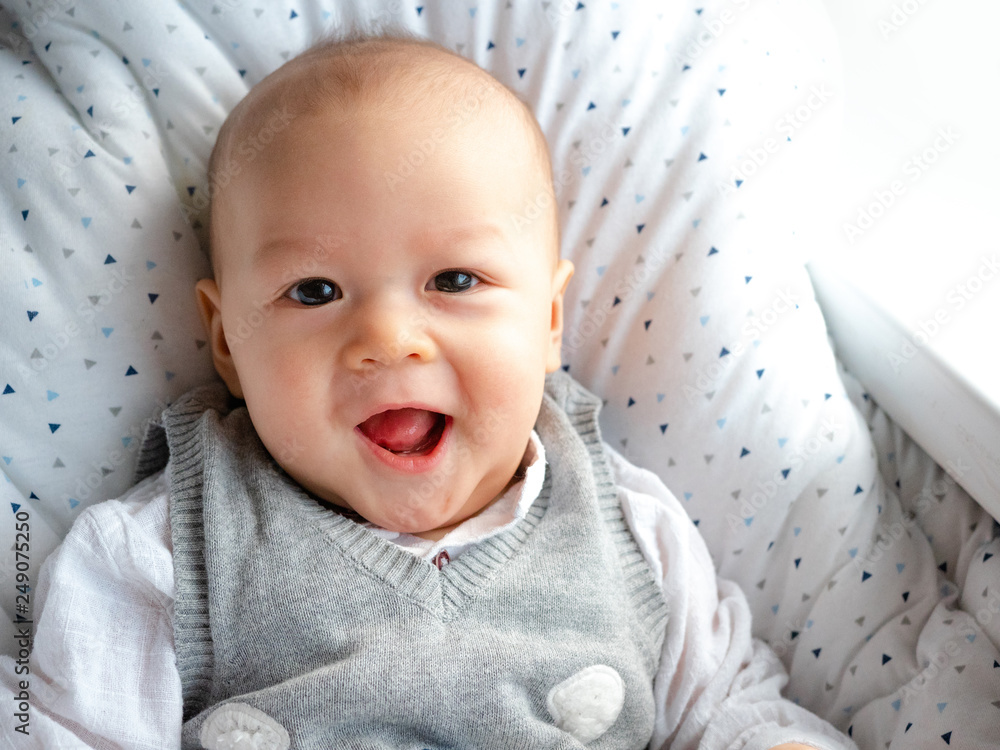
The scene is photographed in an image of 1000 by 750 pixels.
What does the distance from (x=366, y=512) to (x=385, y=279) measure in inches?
11.3

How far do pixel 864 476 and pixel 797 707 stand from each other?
0.33 metres

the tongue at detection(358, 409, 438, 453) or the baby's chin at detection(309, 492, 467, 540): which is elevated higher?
the tongue at detection(358, 409, 438, 453)

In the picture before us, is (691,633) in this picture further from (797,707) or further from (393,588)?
(393,588)

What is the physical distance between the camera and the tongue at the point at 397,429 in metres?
1.04

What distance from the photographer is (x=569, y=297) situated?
1.35 m

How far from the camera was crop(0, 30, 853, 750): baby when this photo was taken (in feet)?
3.21

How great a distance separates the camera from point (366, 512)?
3.48ft

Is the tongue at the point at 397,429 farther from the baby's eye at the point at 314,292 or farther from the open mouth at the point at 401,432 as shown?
the baby's eye at the point at 314,292

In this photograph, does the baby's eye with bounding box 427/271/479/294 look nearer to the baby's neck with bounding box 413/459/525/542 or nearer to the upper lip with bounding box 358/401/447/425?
the upper lip with bounding box 358/401/447/425

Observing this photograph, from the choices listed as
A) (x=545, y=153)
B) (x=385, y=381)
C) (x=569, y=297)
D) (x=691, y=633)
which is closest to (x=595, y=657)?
(x=691, y=633)

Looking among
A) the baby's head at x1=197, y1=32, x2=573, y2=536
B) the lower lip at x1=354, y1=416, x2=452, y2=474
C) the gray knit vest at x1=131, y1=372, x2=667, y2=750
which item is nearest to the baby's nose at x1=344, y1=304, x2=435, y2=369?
the baby's head at x1=197, y1=32, x2=573, y2=536

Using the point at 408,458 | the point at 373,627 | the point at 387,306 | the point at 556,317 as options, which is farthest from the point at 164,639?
the point at 556,317

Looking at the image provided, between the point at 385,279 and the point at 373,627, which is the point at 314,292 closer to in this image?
the point at 385,279

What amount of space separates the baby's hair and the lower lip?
1.13 feet
